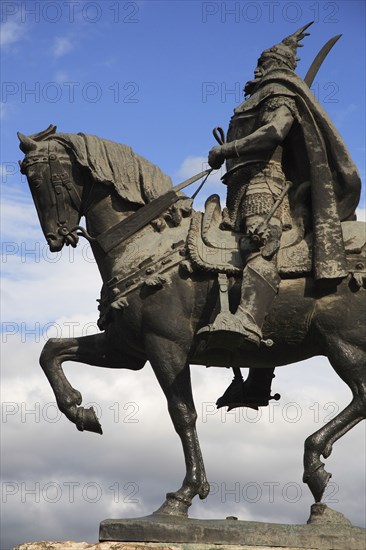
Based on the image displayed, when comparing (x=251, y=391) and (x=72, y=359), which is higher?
(x=72, y=359)

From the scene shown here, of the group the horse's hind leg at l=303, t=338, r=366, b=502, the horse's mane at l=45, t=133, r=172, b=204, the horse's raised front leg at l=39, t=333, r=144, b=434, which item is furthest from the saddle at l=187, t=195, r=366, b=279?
the horse's raised front leg at l=39, t=333, r=144, b=434

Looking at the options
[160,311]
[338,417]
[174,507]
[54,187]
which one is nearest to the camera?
[174,507]

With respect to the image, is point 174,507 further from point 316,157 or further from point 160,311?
point 316,157

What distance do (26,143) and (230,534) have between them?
4153 millimetres

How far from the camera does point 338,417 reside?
10211mm

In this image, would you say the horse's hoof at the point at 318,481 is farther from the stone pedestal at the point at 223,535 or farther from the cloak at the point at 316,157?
the cloak at the point at 316,157

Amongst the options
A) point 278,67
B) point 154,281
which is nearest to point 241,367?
point 154,281

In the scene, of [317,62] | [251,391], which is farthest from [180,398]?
[317,62]

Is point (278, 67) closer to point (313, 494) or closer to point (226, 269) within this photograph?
point (226, 269)

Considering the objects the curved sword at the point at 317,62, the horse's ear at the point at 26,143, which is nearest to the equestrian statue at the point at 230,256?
the horse's ear at the point at 26,143

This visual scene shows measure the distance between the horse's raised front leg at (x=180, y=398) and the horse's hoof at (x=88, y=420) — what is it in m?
0.81

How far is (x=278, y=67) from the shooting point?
11.1m

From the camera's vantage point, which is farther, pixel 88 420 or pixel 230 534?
pixel 88 420

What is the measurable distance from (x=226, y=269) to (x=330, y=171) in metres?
1.42
